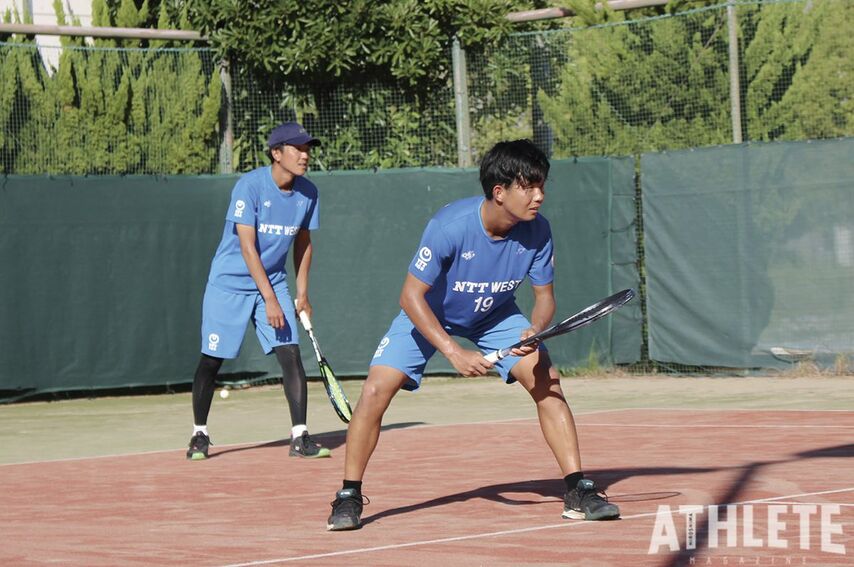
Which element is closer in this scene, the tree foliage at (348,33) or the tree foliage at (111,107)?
the tree foliage at (111,107)

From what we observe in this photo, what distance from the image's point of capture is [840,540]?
195 inches

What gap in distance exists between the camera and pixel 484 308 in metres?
5.88

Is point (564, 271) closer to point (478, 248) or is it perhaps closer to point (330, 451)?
point (330, 451)

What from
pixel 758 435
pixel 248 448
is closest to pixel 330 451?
pixel 248 448

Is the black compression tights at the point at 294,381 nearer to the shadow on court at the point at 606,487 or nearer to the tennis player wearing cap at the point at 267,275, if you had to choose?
the tennis player wearing cap at the point at 267,275

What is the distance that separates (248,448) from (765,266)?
5.33 meters

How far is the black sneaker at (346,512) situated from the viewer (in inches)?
222

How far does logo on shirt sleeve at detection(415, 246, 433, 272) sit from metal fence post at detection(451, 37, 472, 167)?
26.1 ft

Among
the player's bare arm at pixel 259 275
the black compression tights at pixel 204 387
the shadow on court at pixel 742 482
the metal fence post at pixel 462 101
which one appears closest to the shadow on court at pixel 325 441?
the black compression tights at pixel 204 387

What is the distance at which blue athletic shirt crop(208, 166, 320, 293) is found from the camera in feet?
27.5

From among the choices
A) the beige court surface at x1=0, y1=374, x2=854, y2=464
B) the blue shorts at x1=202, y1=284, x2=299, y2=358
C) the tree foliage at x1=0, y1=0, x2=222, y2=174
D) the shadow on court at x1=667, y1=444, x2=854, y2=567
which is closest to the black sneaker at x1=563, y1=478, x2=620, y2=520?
the shadow on court at x1=667, y1=444, x2=854, y2=567

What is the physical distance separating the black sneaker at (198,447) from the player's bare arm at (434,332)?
3163 millimetres

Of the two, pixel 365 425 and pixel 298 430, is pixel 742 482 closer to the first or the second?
pixel 365 425

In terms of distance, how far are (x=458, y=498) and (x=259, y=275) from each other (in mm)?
2332
